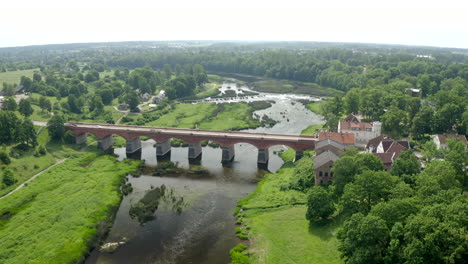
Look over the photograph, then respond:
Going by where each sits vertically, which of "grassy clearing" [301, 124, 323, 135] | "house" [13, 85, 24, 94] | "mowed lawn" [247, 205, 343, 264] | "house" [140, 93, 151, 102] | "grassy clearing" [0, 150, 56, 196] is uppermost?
"house" [13, 85, 24, 94]

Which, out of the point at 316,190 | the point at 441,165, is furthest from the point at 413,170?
the point at 316,190

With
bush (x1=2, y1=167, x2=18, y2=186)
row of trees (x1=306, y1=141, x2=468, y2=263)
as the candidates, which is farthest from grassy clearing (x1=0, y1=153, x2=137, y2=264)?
row of trees (x1=306, y1=141, x2=468, y2=263)

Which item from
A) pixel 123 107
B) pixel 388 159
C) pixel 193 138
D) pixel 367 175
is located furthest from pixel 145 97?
pixel 367 175

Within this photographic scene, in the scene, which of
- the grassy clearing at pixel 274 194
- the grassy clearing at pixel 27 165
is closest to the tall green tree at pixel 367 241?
the grassy clearing at pixel 274 194

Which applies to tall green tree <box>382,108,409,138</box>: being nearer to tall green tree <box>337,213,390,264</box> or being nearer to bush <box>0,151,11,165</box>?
tall green tree <box>337,213,390,264</box>

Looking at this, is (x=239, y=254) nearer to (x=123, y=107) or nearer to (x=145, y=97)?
(x=123, y=107)

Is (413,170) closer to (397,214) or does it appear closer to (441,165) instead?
(441,165)
